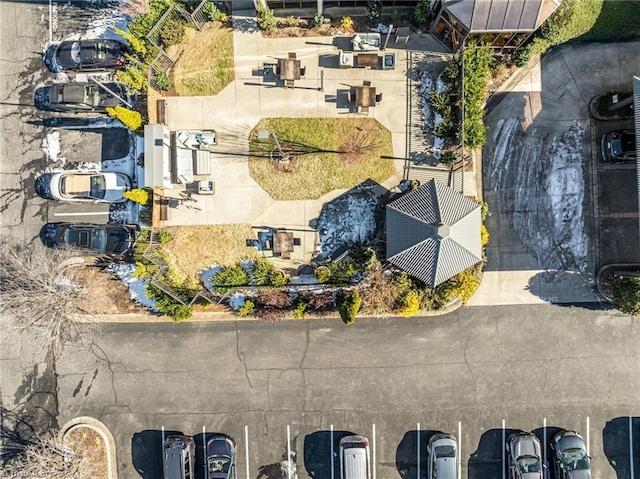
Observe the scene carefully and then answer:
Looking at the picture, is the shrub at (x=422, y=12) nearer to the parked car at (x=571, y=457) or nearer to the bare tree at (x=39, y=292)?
the bare tree at (x=39, y=292)

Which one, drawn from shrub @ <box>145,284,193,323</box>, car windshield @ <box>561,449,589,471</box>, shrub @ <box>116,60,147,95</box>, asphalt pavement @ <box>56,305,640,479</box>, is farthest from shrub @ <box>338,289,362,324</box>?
shrub @ <box>116,60,147,95</box>

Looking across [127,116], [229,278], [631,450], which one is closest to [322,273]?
[229,278]

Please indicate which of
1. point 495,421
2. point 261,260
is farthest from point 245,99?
point 495,421

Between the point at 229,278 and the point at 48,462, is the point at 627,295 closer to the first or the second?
the point at 229,278

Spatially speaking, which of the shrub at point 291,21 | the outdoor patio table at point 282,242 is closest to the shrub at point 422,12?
the shrub at point 291,21

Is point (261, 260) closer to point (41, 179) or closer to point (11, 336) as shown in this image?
point (41, 179)
